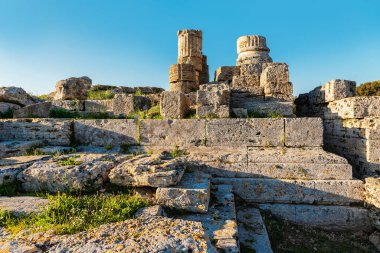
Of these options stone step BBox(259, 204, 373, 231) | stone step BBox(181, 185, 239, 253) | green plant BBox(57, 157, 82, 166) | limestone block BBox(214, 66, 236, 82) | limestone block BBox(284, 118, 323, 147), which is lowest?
stone step BBox(259, 204, 373, 231)

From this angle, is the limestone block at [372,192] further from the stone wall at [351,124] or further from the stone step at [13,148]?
the stone step at [13,148]

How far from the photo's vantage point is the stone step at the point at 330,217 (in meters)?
4.89

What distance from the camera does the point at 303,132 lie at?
5566 millimetres

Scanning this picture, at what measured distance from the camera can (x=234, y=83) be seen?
26.3 ft

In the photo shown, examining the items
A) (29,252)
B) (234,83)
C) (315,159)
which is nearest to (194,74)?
(234,83)

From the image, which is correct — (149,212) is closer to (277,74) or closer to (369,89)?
(277,74)

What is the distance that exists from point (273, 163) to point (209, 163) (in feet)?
4.33

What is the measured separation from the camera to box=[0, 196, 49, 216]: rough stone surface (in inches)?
132

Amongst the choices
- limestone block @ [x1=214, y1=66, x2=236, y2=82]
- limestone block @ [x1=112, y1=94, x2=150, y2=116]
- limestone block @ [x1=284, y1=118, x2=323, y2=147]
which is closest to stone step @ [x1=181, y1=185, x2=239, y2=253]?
limestone block @ [x1=284, y1=118, x2=323, y2=147]

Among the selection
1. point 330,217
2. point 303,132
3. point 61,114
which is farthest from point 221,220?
point 61,114

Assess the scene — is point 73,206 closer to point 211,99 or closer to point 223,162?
point 223,162

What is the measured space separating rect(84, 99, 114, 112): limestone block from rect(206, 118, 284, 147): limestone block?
387 centimetres

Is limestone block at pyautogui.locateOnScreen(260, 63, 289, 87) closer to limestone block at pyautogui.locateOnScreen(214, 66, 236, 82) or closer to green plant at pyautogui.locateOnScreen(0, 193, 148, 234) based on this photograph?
limestone block at pyautogui.locateOnScreen(214, 66, 236, 82)

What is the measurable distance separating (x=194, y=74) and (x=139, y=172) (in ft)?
19.9
